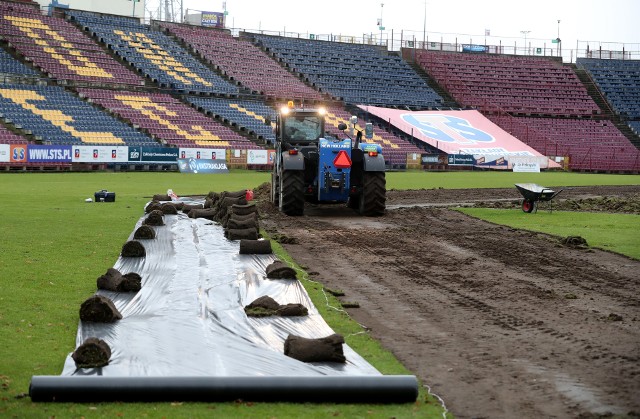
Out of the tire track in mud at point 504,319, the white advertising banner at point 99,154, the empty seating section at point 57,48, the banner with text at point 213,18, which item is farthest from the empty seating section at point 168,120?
the tire track in mud at point 504,319

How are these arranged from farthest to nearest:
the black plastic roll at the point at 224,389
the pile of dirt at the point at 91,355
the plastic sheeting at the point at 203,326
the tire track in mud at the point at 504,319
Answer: the tire track in mud at the point at 504,319
the plastic sheeting at the point at 203,326
the pile of dirt at the point at 91,355
the black plastic roll at the point at 224,389

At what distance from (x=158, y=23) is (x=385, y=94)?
19.3 metres

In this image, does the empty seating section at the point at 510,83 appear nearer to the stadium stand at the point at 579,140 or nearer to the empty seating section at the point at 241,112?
the stadium stand at the point at 579,140

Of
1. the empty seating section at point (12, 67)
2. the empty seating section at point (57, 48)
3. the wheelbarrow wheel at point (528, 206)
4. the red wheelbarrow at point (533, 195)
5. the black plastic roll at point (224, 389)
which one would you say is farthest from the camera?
the empty seating section at point (57, 48)

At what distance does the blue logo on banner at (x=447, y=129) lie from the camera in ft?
211

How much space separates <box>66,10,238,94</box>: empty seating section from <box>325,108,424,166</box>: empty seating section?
25.0ft

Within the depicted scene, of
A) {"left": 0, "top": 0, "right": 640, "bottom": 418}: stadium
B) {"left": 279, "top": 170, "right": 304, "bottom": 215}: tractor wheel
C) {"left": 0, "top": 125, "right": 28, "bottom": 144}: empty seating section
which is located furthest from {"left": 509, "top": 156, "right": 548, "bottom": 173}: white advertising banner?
{"left": 279, "top": 170, "right": 304, "bottom": 215}: tractor wheel

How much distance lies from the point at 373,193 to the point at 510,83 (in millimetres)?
60745

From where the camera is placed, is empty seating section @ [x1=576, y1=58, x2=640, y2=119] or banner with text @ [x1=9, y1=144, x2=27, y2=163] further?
empty seating section @ [x1=576, y1=58, x2=640, y2=119]

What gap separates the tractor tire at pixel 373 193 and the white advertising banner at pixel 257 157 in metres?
28.9

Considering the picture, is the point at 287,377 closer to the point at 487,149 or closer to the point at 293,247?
the point at 293,247

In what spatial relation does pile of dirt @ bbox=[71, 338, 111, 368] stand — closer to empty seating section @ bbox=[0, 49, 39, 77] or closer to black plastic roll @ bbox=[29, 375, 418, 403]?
black plastic roll @ bbox=[29, 375, 418, 403]

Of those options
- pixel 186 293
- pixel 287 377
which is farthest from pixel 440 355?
pixel 186 293

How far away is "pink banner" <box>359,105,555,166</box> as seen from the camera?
63.0m
